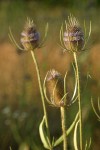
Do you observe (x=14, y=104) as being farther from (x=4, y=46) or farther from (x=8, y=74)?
(x=4, y=46)

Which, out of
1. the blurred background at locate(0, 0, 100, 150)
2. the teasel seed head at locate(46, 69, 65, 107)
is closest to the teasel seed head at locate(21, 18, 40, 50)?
the teasel seed head at locate(46, 69, 65, 107)

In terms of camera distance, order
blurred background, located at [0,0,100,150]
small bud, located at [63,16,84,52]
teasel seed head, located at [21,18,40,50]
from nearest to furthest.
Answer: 1. small bud, located at [63,16,84,52]
2. teasel seed head, located at [21,18,40,50]
3. blurred background, located at [0,0,100,150]

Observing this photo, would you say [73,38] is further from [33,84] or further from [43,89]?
[33,84]

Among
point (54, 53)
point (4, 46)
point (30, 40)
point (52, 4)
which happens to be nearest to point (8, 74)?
point (54, 53)

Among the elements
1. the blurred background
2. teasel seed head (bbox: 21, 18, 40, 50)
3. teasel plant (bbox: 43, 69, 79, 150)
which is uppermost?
teasel seed head (bbox: 21, 18, 40, 50)

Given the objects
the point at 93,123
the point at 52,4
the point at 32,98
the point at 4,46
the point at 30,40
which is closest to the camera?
the point at 30,40

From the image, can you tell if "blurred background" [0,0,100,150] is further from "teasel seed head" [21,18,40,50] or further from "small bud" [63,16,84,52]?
"small bud" [63,16,84,52]
